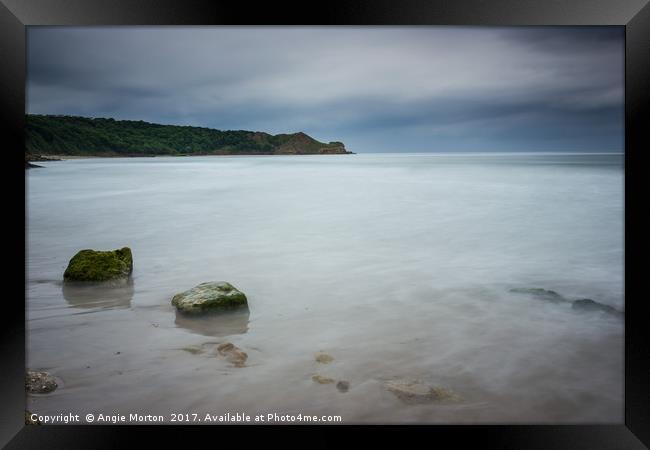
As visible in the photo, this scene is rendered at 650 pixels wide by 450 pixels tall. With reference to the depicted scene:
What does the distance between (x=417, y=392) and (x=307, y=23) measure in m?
2.72

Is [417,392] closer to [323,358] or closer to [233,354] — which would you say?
[323,358]

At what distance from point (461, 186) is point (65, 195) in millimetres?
10692

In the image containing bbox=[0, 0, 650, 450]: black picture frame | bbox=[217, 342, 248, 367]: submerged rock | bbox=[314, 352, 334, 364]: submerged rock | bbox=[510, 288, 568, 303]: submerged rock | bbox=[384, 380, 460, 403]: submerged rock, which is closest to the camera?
bbox=[0, 0, 650, 450]: black picture frame

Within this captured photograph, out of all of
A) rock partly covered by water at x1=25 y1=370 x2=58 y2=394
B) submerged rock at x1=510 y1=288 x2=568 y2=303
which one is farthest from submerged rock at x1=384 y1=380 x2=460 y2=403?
rock partly covered by water at x1=25 y1=370 x2=58 y2=394

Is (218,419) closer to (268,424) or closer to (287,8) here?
(268,424)

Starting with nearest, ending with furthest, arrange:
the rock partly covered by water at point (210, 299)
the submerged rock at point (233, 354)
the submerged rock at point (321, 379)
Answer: the submerged rock at point (321, 379), the submerged rock at point (233, 354), the rock partly covered by water at point (210, 299)

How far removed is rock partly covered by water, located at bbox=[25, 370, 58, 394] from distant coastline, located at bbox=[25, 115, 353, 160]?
3.76m

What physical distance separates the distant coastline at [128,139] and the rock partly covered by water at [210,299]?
3514 mm

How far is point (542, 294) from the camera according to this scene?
5.03 meters

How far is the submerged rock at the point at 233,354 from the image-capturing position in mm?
3577

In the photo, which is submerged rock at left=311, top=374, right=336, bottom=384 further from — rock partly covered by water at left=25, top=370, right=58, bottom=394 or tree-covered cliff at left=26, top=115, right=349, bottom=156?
tree-covered cliff at left=26, top=115, right=349, bottom=156

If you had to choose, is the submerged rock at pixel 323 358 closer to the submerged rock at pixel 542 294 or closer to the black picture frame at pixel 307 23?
the black picture frame at pixel 307 23

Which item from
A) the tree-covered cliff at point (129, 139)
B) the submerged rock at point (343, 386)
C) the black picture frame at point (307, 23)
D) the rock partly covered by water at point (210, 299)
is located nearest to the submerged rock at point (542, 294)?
the black picture frame at point (307, 23)

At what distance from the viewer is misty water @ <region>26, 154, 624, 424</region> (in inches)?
132
